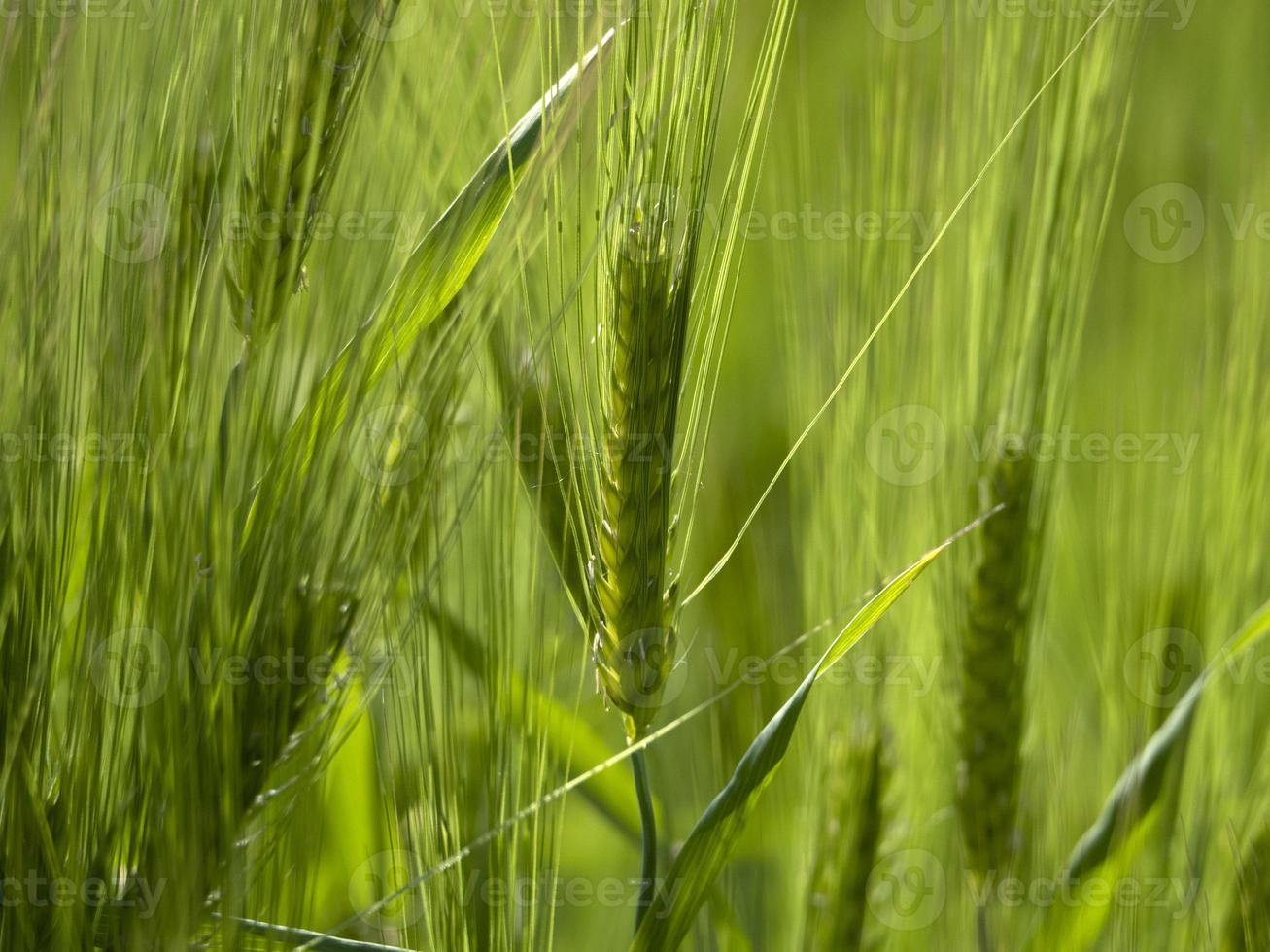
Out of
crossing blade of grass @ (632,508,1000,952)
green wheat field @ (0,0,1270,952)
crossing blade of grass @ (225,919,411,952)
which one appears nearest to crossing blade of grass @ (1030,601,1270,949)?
green wheat field @ (0,0,1270,952)

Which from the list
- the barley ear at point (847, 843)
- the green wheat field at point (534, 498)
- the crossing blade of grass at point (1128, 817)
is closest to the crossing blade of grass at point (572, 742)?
the green wheat field at point (534, 498)

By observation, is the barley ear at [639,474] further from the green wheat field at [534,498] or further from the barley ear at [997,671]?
the barley ear at [997,671]

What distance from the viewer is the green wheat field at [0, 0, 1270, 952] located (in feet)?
1.40

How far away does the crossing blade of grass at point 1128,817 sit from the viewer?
52 cm

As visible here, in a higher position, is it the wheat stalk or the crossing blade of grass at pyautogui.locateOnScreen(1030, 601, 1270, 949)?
the wheat stalk

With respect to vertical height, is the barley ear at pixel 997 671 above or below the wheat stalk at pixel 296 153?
below

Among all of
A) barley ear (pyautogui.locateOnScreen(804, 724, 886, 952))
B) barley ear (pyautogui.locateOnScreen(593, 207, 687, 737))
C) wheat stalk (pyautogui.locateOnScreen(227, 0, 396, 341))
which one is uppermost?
wheat stalk (pyautogui.locateOnScreen(227, 0, 396, 341))

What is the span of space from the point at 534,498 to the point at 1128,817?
0.34m

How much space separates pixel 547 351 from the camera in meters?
0.52

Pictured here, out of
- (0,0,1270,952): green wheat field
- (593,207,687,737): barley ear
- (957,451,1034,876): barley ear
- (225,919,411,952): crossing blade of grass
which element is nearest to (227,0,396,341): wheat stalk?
(0,0,1270,952): green wheat field

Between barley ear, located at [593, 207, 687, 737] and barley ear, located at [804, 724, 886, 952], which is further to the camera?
barley ear, located at [804, 724, 886, 952]

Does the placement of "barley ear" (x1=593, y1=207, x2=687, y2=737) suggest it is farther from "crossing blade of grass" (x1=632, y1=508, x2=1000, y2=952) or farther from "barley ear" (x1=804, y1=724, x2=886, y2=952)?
"barley ear" (x1=804, y1=724, x2=886, y2=952)

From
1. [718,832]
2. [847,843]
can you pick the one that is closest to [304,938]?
[718,832]

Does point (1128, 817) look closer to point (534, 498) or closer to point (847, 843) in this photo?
point (847, 843)
